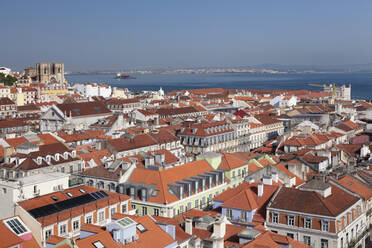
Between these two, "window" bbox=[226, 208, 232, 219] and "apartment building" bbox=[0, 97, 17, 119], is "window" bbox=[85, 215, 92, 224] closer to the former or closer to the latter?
"window" bbox=[226, 208, 232, 219]

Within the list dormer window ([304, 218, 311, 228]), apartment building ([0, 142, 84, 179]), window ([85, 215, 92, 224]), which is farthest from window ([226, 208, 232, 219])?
apartment building ([0, 142, 84, 179])

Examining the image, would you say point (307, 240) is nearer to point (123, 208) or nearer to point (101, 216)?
point (123, 208)

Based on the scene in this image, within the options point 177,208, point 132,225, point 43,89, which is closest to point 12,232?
point 132,225

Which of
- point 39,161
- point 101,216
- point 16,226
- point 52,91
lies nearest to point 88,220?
point 101,216

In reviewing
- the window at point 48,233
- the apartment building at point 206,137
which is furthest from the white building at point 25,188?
the apartment building at point 206,137

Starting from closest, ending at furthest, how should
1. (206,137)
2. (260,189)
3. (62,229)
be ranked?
(62,229), (260,189), (206,137)

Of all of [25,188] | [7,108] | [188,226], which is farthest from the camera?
[7,108]

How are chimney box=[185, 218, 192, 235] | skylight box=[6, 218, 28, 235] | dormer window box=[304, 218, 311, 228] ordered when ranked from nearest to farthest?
skylight box=[6, 218, 28, 235]
chimney box=[185, 218, 192, 235]
dormer window box=[304, 218, 311, 228]

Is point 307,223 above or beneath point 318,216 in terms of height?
beneath
